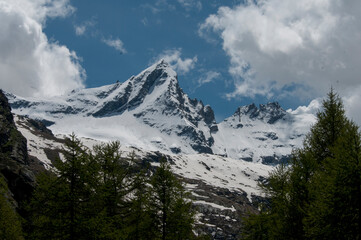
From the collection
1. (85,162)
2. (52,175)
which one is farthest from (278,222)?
(52,175)

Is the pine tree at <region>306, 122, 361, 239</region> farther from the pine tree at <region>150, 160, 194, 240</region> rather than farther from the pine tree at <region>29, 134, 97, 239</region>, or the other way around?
the pine tree at <region>29, 134, 97, 239</region>

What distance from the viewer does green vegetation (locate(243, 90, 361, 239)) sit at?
15.7 meters

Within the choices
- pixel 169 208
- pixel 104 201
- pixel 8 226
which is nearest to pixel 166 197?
pixel 169 208

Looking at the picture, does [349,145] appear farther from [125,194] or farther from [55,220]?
[55,220]

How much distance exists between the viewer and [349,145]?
16.8m

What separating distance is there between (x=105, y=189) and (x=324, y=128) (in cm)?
1600

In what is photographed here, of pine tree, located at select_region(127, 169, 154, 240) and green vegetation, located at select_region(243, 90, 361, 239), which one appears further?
pine tree, located at select_region(127, 169, 154, 240)

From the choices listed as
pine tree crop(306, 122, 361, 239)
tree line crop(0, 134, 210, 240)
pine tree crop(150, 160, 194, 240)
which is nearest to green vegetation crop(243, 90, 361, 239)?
pine tree crop(306, 122, 361, 239)

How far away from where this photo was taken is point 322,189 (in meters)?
16.7

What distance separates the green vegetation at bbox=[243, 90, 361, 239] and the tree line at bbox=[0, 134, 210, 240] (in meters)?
6.60

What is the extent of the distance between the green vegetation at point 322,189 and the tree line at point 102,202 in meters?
6.60

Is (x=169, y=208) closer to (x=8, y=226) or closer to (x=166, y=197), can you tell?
(x=166, y=197)

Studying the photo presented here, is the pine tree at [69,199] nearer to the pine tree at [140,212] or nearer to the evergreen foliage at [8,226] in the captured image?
the pine tree at [140,212]

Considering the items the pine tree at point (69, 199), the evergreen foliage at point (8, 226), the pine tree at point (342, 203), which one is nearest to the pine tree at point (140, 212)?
the pine tree at point (69, 199)
